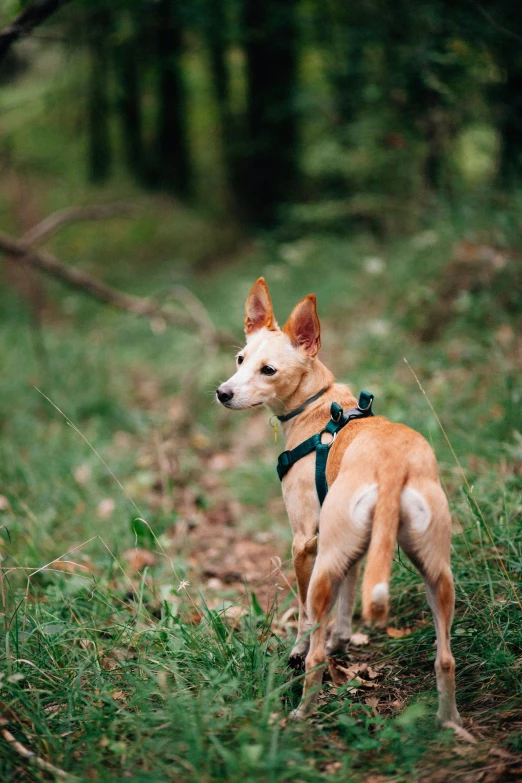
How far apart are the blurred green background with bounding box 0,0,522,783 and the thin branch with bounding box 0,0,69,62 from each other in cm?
3

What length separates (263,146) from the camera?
1445cm

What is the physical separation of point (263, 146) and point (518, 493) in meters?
13.0

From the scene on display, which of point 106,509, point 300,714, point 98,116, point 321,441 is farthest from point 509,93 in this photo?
point 98,116

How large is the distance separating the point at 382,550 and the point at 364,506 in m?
0.19

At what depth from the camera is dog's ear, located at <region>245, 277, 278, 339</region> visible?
3290mm

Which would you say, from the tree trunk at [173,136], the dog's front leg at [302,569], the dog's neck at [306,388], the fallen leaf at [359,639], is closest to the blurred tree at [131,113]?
the tree trunk at [173,136]

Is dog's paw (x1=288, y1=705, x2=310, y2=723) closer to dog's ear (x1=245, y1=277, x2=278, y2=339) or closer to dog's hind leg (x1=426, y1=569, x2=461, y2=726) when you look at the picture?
dog's hind leg (x1=426, y1=569, x2=461, y2=726)

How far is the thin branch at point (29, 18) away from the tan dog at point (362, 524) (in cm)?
247

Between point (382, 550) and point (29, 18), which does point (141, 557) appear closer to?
point (382, 550)

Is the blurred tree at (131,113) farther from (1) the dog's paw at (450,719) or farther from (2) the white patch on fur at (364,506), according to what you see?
(1) the dog's paw at (450,719)

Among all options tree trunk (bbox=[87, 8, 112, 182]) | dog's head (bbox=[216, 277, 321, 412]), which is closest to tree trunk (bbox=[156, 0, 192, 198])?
tree trunk (bbox=[87, 8, 112, 182])

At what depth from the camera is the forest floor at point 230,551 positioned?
2156mm

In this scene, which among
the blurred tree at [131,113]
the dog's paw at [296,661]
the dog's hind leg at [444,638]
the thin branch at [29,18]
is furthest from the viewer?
the blurred tree at [131,113]

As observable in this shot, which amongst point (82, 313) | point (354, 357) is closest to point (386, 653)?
point (354, 357)
